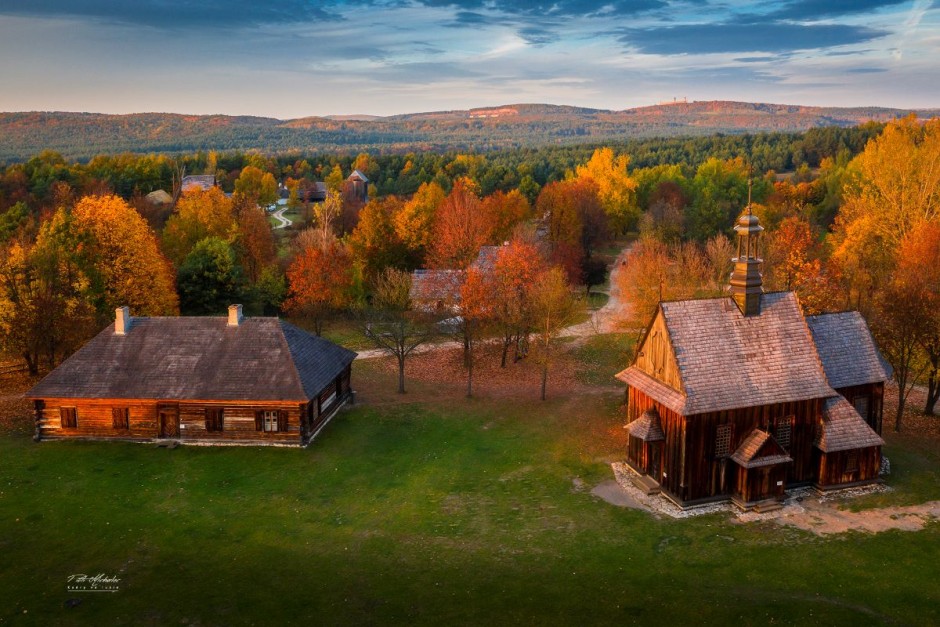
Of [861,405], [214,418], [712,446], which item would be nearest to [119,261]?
[214,418]

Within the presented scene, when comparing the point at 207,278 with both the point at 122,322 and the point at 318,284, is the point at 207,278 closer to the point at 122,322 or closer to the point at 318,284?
the point at 318,284

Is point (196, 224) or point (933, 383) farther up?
point (196, 224)

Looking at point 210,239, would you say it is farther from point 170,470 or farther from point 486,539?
point 486,539

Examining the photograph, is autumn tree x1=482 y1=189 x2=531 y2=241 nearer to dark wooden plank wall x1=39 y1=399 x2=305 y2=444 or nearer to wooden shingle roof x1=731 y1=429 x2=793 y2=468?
dark wooden plank wall x1=39 y1=399 x2=305 y2=444

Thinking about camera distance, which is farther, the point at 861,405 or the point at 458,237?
the point at 458,237

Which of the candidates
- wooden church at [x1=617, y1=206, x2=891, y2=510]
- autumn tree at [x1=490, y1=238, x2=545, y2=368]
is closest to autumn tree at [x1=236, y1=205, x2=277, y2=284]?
autumn tree at [x1=490, y1=238, x2=545, y2=368]

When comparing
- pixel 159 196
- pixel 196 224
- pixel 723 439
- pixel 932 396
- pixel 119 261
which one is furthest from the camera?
pixel 159 196
